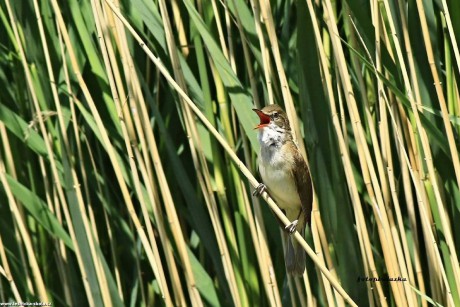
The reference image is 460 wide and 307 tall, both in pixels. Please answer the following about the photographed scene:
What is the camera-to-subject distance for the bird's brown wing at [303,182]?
258 centimetres

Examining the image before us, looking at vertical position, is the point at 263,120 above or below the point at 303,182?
above

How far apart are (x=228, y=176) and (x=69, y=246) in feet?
1.83

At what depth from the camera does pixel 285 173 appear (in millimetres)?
2604

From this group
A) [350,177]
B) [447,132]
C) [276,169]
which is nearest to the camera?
[447,132]

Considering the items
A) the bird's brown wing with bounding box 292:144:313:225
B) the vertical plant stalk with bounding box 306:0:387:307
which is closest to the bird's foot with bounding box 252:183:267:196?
the bird's brown wing with bounding box 292:144:313:225

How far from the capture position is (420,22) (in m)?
2.26

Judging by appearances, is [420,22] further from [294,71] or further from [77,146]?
[77,146]

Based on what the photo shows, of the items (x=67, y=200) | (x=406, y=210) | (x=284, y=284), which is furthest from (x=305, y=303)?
(x=67, y=200)

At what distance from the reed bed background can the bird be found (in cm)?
5

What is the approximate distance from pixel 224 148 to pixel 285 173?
1.78 feet

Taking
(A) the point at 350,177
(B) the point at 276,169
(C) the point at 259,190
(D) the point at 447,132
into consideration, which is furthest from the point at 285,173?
(D) the point at 447,132

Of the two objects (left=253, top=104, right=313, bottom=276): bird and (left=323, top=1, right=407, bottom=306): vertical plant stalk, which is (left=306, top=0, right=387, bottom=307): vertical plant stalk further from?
(left=253, top=104, right=313, bottom=276): bird

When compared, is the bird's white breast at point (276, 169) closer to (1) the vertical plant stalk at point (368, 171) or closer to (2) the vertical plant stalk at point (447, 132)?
(1) the vertical plant stalk at point (368, 171)

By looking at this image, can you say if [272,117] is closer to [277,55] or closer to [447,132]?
[277,55]
